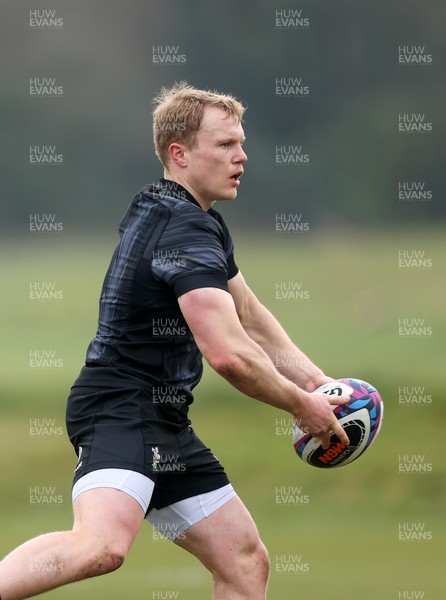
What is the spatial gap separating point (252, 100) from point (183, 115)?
1132cm

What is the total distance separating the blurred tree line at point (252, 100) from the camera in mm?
15406

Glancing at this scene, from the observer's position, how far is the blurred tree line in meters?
15.4

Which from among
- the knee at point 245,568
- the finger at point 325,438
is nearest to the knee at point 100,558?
the knee at point 245,568

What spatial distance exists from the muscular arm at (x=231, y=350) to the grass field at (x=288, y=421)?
2.37 meters

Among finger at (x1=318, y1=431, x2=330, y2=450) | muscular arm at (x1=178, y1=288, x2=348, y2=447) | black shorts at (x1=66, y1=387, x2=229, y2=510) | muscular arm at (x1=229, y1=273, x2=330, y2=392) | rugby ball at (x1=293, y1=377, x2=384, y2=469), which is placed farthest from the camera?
muscular arm at (x1=229, y1=273, x2=330, y2=392)

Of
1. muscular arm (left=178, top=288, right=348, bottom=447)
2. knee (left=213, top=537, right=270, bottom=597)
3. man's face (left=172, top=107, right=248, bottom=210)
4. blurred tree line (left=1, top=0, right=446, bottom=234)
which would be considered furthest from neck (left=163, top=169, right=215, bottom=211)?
blurred tree line (left=1, top=0, right=446, bottom=234)

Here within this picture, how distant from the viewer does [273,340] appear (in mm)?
4719

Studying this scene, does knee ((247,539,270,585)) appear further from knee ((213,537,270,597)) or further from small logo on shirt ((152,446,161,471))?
small logo on shirt ((152,446,161,471))

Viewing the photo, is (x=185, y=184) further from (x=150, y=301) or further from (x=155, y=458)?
(x=155, y=458)

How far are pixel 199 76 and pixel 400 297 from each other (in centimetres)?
425

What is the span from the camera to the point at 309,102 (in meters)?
16.4

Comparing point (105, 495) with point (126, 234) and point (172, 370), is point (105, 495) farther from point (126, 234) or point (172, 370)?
point (126, 234)

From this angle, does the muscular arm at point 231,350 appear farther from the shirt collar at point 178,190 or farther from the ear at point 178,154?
the ear at point 178,154

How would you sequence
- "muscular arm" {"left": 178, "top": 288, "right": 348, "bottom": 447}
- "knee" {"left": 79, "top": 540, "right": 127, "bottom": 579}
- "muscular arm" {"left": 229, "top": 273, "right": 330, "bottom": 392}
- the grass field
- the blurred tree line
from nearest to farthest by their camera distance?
1. "knee" {"left": 79, "top": 540, "right": 127, "bottom": 579}
2. "muscular arm" {"left": 178, "top": 288, "right": 348, "bottom": 447}
3. "muscular arm" {"left": 229, "top": 273, "right": 330, "bottom": 392}
4. the grass field
5. the blurred tree line
